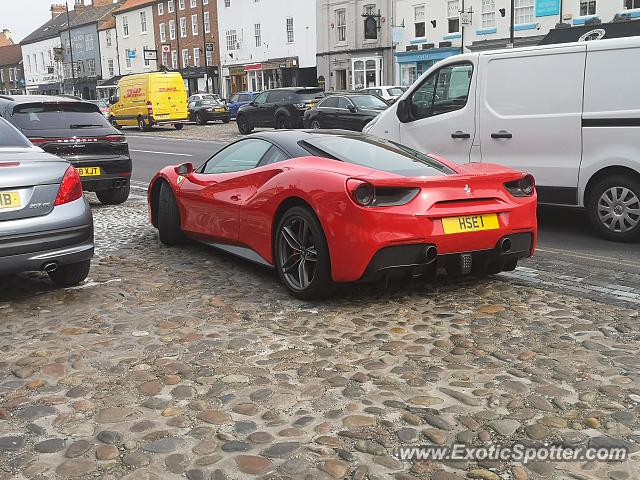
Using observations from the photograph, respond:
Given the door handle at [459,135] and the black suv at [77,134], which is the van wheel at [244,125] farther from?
the door handle at [459,135]

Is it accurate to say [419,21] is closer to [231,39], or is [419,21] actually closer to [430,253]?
[231,39]

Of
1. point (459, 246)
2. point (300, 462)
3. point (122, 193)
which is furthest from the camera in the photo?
point (122, 193)

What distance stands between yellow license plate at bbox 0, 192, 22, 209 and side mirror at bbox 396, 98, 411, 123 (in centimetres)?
552

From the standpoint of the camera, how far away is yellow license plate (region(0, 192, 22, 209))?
506 centimetres

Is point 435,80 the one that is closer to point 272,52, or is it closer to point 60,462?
point 60,462

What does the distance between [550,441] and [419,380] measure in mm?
846

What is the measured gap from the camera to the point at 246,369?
3.93 metres

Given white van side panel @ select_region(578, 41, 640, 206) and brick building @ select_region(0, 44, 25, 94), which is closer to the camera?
white van side panel @ select_region(578, 41, 640, 206)

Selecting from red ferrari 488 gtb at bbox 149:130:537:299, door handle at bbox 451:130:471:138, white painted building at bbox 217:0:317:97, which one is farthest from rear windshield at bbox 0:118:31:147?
white painted building at bbox 217:0:317:97

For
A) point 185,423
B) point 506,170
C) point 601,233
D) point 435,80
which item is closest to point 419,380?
point 185,423

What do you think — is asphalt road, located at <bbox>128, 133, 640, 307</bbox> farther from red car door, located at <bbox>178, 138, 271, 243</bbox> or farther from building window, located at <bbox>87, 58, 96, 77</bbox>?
building window, located at <bbox>87, 58, 96, 77</bbox>

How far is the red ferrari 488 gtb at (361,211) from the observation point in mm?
4812

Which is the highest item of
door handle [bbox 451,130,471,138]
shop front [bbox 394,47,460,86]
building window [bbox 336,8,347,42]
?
building window [bbox 336,8,347,42]

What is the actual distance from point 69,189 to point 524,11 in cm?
3331
